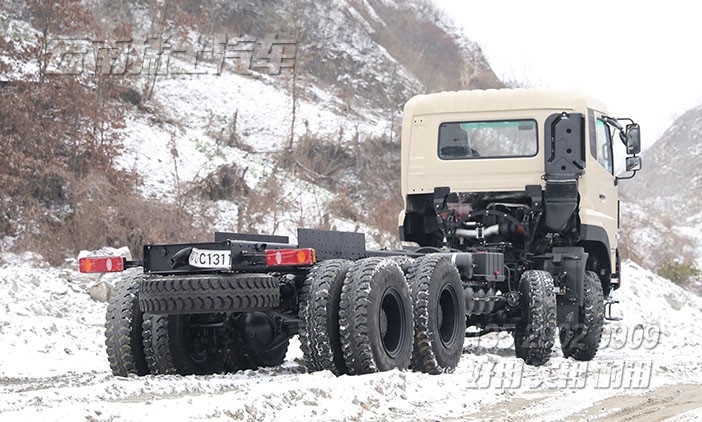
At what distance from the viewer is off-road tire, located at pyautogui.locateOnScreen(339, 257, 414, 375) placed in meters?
8.78

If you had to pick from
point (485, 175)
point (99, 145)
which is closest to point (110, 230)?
point (99, 145)

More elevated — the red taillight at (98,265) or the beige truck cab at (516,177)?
the beige truck cab at (516,177)

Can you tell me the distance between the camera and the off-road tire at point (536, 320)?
1189 centimetres

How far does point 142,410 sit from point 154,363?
10.3 feet

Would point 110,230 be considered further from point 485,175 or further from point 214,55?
point 214,55

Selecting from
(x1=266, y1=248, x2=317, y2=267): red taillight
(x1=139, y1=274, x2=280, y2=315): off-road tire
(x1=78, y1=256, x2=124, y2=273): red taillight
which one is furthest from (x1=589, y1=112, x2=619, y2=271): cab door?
Result: (x1=78, y1=256, x2=124, y2=273): red taillight

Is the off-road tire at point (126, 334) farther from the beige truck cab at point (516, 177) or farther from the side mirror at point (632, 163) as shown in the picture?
the side mirror at point (632, 163)

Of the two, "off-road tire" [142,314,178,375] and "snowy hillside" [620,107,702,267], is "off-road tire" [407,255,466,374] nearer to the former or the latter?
"off-road tire" [142,314,178,375]

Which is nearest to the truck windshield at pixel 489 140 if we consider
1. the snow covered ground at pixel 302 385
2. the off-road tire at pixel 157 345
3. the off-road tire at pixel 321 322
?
the snow covered ground at pixel 302 385

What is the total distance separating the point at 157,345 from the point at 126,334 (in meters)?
0.30

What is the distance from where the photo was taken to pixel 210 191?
25047 millimetres

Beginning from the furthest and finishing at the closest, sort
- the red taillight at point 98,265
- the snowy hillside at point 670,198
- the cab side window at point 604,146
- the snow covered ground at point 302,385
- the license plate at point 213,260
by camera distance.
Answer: the snowy hillside at point 670,198 < the cab side window at point 604,146 < the red taillight at point 98,265 < the license plate at point 213,260 < the snow covered ground at point 302,385

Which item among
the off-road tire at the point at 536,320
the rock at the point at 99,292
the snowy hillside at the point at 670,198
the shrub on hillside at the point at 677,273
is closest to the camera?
the off-road tire at the point at 536,320

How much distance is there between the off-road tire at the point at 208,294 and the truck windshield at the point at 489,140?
507cm
